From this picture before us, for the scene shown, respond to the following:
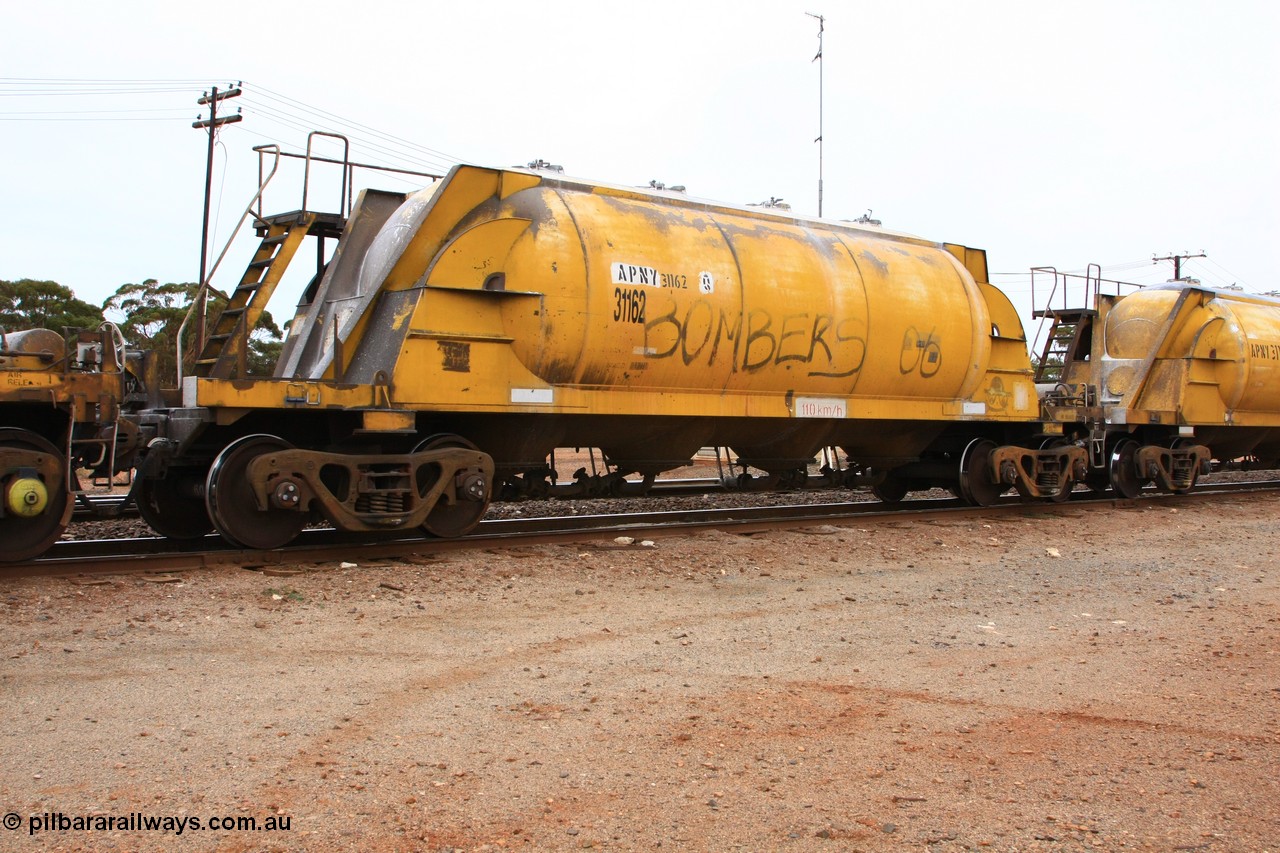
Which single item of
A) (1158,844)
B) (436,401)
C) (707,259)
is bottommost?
(1158,844)

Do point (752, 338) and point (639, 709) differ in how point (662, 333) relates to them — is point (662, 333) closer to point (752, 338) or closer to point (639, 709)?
point (752, 338)

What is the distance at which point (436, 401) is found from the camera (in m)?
8.99

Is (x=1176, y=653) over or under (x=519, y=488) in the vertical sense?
under

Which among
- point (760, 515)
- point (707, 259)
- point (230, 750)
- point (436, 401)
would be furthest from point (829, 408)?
point (230, 750)

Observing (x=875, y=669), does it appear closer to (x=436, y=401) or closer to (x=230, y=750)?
(x=230, y=750)

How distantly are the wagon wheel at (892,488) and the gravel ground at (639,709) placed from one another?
5.87 metres

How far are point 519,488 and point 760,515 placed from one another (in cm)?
335

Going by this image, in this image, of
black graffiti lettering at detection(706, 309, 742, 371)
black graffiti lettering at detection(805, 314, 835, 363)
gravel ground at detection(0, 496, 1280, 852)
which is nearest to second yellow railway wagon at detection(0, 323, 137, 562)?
gravel ground at detection(0, 496, 1280, 852)

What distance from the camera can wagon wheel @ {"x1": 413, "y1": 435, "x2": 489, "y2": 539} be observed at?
9.25 metres

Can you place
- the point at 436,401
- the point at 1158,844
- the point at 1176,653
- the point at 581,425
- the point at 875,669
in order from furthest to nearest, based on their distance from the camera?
the point at 581,425, the point at 436,401, the point at 1176,653, the point at 875,669, the point at 1158,844

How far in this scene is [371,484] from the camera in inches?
342

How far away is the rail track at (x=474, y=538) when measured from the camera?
7887 mm

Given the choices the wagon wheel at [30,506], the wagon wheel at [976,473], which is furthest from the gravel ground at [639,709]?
the wagon wheel at [976,473]
